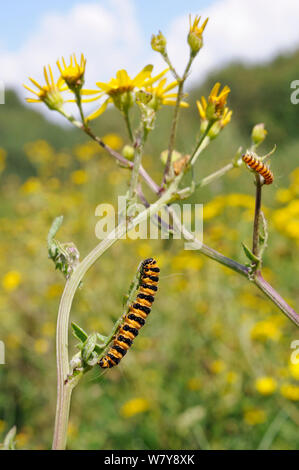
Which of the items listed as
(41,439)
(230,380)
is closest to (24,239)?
(41,439)

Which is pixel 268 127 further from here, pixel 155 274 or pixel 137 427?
pixel 155 274

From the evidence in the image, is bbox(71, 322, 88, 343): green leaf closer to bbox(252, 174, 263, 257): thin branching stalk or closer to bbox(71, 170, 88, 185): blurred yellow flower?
bbox(252, 174, 263, 257): thin branching stalk

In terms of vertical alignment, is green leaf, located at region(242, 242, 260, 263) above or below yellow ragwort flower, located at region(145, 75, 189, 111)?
below

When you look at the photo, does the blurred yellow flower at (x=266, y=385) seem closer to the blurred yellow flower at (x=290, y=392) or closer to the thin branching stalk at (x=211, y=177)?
the blurred yellow flower at (x=290, y=392)

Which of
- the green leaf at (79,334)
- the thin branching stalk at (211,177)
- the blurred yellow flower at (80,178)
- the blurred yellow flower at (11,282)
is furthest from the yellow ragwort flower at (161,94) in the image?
the blurred yellow flower at (80,178)

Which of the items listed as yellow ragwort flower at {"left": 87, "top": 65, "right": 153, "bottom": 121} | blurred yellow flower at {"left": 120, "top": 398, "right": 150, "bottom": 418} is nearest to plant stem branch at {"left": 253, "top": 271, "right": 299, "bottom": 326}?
yellow ragwort flower at {"left": 87, "top": 65, "right": 153, "bottom": 121}
